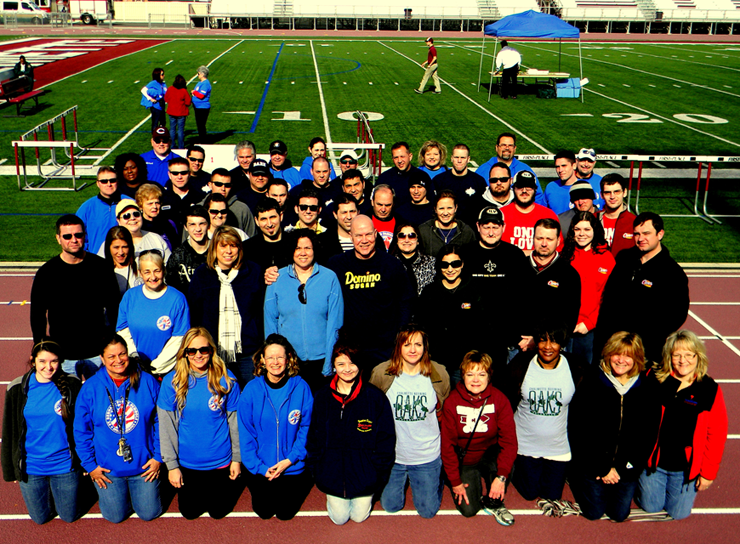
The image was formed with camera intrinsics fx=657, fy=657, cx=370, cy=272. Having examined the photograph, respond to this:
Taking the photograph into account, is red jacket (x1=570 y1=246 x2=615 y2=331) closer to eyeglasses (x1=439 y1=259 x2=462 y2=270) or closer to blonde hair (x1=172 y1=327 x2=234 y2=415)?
eyeglasses (x1=439 y1=259 x2=462 y2=270)

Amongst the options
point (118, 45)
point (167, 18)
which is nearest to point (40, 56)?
point (118, 45)

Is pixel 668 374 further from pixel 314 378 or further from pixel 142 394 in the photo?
pixel 142 394

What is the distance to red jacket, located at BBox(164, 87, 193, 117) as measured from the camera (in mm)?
17594

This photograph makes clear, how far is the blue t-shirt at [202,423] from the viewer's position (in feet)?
18.4

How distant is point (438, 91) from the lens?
28328 mm

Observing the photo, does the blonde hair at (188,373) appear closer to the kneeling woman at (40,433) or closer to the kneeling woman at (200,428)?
the kneeling woman at (200,428)

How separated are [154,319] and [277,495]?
6.33 ft

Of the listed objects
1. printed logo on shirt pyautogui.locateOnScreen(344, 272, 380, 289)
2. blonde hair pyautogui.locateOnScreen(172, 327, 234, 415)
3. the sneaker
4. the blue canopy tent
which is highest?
the blue canopy tent

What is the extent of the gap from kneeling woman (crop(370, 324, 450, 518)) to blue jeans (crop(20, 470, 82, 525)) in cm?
274

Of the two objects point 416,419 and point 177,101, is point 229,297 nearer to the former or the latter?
point 416,419

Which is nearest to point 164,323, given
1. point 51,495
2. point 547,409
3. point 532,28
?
point 51,495

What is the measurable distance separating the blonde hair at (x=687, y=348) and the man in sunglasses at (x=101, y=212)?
6142mm

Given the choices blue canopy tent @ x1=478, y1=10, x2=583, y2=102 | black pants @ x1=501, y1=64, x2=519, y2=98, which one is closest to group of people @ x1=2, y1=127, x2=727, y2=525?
blue canopy tent @ x1=478, y1=10, x2=583, y2=102

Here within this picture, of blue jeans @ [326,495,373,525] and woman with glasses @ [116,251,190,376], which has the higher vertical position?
woman with glasses @ [116,251,190,376]
